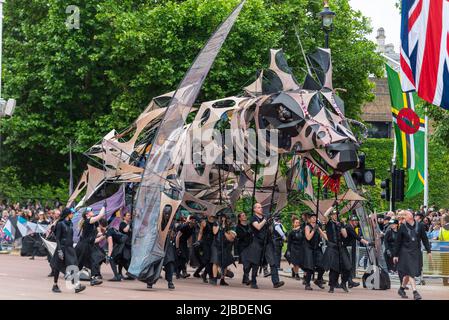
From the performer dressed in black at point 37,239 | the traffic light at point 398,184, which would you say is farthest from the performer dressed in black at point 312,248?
the performer dressed in black at point 37,239

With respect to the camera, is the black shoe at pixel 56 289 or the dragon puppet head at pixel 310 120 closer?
the black shoe at pixel 56 289

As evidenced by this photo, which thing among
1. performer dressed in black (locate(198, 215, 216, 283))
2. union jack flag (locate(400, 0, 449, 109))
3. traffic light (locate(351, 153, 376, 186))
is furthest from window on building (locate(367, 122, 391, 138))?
union jack flag (locate(400, 0, 449, 109))

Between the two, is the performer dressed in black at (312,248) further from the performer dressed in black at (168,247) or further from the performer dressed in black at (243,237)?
the performer dressed in black at (168,247)

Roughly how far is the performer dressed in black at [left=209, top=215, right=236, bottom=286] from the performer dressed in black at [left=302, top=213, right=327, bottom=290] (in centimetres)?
186

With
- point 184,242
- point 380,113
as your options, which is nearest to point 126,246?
point 184,242

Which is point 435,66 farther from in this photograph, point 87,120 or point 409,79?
point 87,120

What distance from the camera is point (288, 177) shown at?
26.0 meters

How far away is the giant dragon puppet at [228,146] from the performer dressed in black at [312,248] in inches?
38.7

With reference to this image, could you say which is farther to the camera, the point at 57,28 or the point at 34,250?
the point at 57,28

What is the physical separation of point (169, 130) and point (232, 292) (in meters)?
3.72

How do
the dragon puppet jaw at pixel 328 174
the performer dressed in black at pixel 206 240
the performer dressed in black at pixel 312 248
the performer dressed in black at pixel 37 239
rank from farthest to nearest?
the performer dressed in black at pixel 37 239 → the performer dressed in black at pixel 206 240 → the performer dressed in black at pixel 312 248 → the dragon puppet jaw at pixel 328 174

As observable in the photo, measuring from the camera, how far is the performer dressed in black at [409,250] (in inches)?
811

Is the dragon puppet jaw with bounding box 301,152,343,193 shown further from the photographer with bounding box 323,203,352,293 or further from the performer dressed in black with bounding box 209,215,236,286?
the performer dressed in black with bounding box 209,215,236,286
